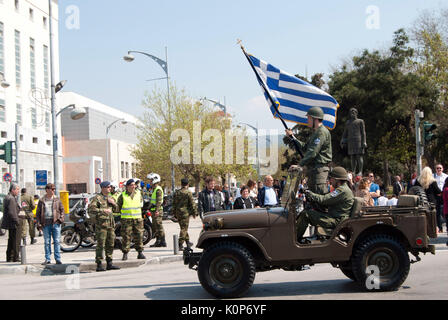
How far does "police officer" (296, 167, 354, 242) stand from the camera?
Answer: 23.7 ft

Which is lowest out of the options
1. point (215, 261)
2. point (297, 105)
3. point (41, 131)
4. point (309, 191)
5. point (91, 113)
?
point (215, 261)

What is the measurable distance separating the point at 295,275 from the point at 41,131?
42.0 metres

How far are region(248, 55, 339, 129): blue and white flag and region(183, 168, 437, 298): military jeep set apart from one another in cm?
306

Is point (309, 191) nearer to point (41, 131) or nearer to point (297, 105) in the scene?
point (297, 105)

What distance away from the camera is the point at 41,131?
1848 inches

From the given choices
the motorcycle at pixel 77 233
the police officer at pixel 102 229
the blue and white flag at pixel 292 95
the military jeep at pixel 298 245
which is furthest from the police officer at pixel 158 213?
the military jeep at pixel 298 245

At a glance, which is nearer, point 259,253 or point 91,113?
point 259,253

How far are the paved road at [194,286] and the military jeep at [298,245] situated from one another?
1.10 ft

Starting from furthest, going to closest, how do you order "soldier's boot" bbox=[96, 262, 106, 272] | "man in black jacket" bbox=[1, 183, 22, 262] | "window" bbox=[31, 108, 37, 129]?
"window" bbox=[31, 108, 37, 129] → "man in black jacket" bbox=[1, 183, 22, 262] → "soldier's boot" bbox=[96, 262, 106, 272]

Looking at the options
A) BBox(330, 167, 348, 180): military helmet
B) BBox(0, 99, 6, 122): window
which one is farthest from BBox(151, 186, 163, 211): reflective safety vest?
BBox(0, 99, 6, 122): window

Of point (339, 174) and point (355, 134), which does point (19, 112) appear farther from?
point (339, 174)
